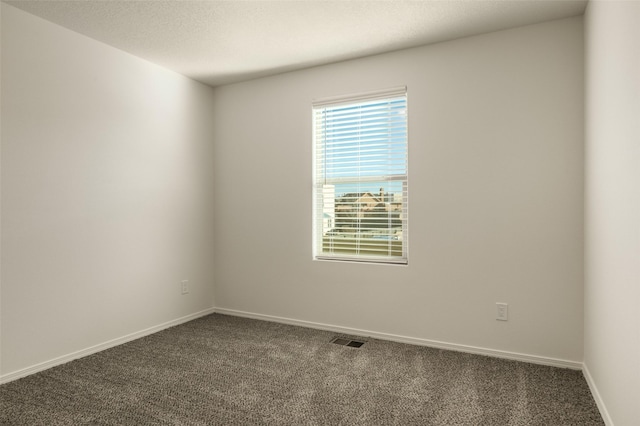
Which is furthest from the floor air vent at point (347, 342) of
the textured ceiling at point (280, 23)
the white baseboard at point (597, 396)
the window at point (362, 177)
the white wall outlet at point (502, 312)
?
the textured ceiling at point (280, 23)

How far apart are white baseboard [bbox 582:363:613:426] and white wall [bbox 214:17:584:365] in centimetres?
16

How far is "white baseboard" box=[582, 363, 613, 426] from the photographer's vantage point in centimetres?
195

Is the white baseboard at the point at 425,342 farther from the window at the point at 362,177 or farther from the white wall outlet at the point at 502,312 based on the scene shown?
the window at the point at 362,177

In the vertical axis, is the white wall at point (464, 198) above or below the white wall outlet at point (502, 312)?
above

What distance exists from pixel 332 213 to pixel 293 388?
1.70 metres

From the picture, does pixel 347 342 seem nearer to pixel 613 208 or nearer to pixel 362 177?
pixel 362 177

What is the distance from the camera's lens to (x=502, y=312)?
2.88 m

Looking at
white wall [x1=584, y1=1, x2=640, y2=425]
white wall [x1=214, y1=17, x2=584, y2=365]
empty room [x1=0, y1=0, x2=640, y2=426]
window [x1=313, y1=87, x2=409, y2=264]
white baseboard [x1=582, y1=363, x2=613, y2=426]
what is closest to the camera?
white wall [x1=584, y1=1, x2=640, y2=425]

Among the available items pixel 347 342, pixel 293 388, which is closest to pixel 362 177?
pixel 347 342

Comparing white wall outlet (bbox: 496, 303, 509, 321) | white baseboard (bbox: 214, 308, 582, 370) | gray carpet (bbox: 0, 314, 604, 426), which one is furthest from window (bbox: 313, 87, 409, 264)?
gray carpet (bbox: 0, 314, 604, 426)

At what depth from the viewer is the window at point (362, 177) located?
3.33 m

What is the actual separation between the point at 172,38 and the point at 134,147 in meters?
0.97

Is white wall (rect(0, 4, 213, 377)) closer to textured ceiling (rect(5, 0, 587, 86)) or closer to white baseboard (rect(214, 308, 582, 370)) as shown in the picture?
textured ceiling (rect(5, 0, 587, 86))

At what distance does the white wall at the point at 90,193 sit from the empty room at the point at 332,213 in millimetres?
15
